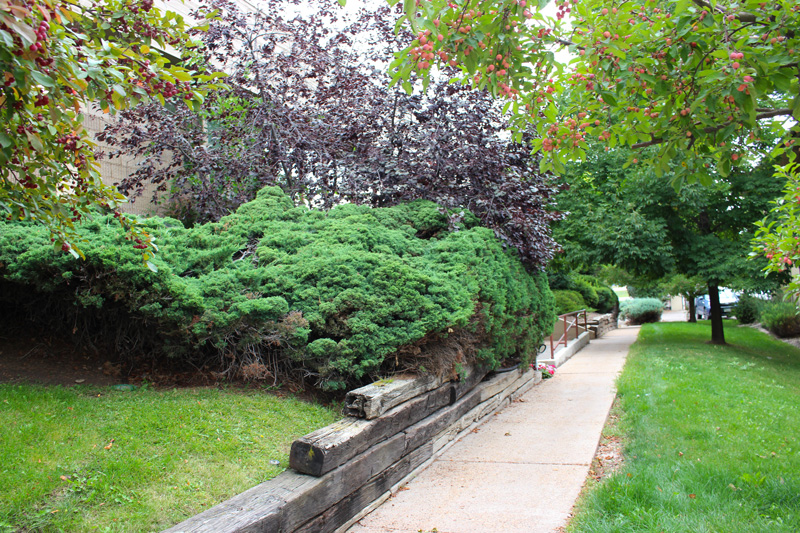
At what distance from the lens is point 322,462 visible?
133 inches

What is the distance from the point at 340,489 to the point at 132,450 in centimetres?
136

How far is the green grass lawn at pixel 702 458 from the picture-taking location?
335 cm

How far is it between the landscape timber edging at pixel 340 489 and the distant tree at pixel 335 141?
10.2ft

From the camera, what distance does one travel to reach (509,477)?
4.57 meters

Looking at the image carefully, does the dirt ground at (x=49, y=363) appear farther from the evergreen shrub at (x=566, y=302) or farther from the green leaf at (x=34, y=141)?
the evergreen shrub at (x=566, y=302)

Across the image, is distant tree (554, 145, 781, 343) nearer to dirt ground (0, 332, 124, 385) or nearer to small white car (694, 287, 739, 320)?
dirt ground (0, 332, 124, 385)

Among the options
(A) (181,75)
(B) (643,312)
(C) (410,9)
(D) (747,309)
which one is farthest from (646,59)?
(B) (643,312)

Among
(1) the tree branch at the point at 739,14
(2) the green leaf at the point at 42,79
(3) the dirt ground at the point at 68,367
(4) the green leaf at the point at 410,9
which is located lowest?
(3) the dirt ground at the point at 68,367

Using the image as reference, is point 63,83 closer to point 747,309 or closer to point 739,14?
point 739,14

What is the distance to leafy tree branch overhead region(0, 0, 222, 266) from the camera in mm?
1914

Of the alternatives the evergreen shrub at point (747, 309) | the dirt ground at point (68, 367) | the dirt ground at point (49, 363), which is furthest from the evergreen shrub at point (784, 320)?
the dirt ground at point (49, 363)

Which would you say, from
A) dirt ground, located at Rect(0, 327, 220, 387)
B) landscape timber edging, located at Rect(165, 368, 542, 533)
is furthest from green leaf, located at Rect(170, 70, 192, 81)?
dirt ground, located at Rect(0, 327, 220, 387)

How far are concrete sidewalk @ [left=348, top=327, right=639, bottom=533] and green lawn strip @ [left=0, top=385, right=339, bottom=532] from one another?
970 mm

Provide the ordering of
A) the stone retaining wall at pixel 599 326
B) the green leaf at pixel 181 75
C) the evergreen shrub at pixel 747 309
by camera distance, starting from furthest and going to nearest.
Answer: the evergreen shrub at pixel 747 309, the stone retaining wall at pixel 599 326, the green leaf at pixel 181 75
